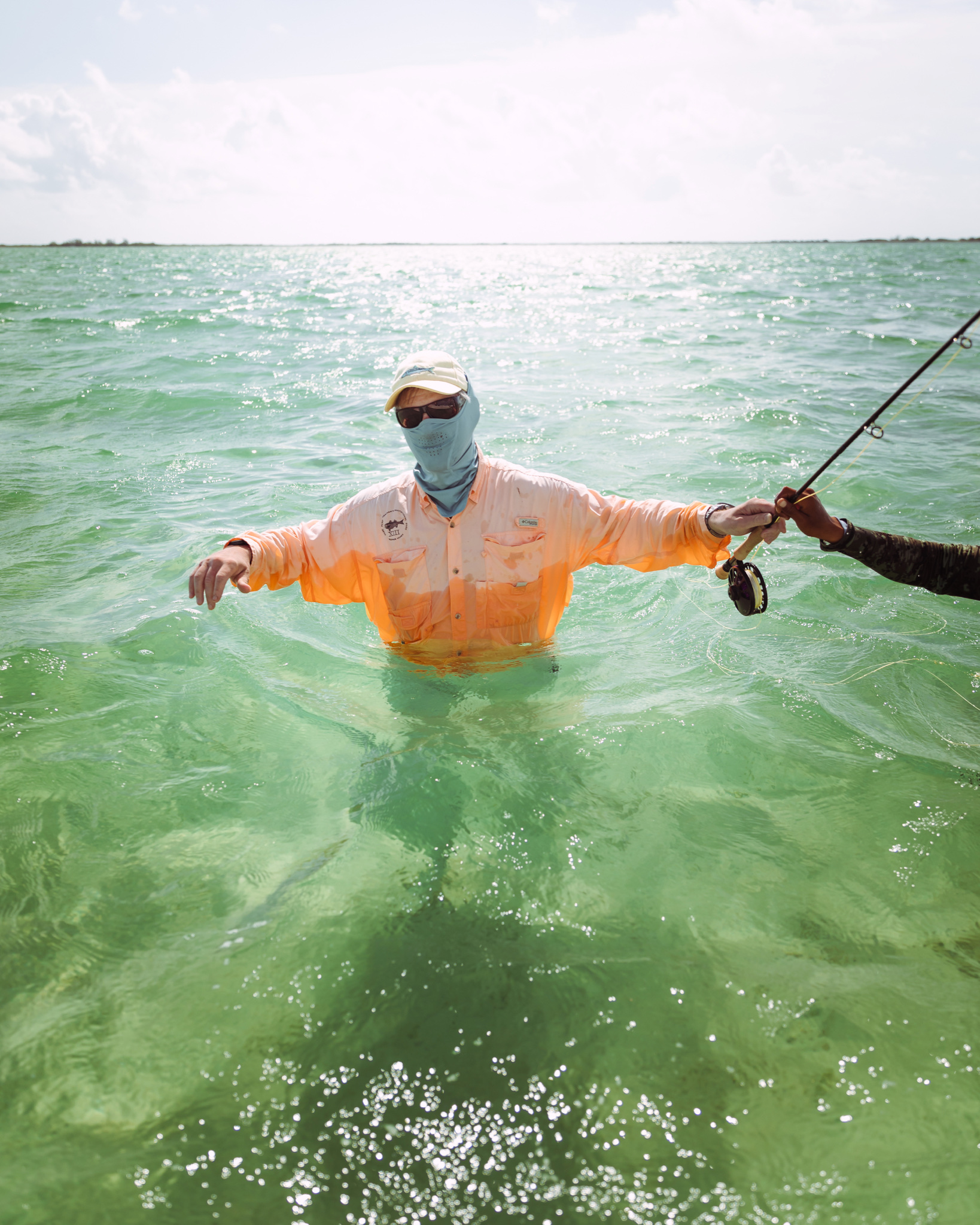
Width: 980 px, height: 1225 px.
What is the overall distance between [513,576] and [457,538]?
36 cm

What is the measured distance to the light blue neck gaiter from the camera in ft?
11.7

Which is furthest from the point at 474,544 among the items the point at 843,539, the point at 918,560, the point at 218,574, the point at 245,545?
the point at 918,560

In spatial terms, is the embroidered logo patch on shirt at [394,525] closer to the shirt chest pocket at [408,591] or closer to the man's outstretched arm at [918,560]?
the shirt chest pocket at [408,591]

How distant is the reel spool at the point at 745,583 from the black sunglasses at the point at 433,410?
1.43 meters

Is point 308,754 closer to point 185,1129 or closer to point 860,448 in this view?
point 185,1129

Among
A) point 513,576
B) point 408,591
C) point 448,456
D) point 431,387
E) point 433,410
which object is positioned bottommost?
point 408,591

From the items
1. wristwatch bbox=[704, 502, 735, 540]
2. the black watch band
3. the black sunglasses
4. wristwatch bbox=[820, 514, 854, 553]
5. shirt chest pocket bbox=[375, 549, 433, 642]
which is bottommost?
shirt chest pocket bbox=[375, 549, 433, 642]

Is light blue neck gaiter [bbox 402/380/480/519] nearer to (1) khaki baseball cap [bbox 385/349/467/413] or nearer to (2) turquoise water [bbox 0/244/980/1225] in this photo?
(1) khaki baseball cap [bbox 385/349/467/413]

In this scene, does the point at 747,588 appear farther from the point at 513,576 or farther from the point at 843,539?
the point at 513,576

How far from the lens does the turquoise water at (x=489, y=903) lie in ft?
6.68

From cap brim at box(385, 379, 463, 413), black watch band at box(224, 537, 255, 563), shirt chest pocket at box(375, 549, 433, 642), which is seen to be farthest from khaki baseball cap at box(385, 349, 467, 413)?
black watch band at box(224, 537, 255, 563)

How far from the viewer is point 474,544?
3.90 metres

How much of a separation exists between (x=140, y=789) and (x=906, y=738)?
3.78 meters

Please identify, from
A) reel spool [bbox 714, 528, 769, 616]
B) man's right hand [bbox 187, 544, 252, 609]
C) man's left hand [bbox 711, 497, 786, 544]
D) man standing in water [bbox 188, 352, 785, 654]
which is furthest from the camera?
man standing in water [bbox 188, 352, 785, 654]
